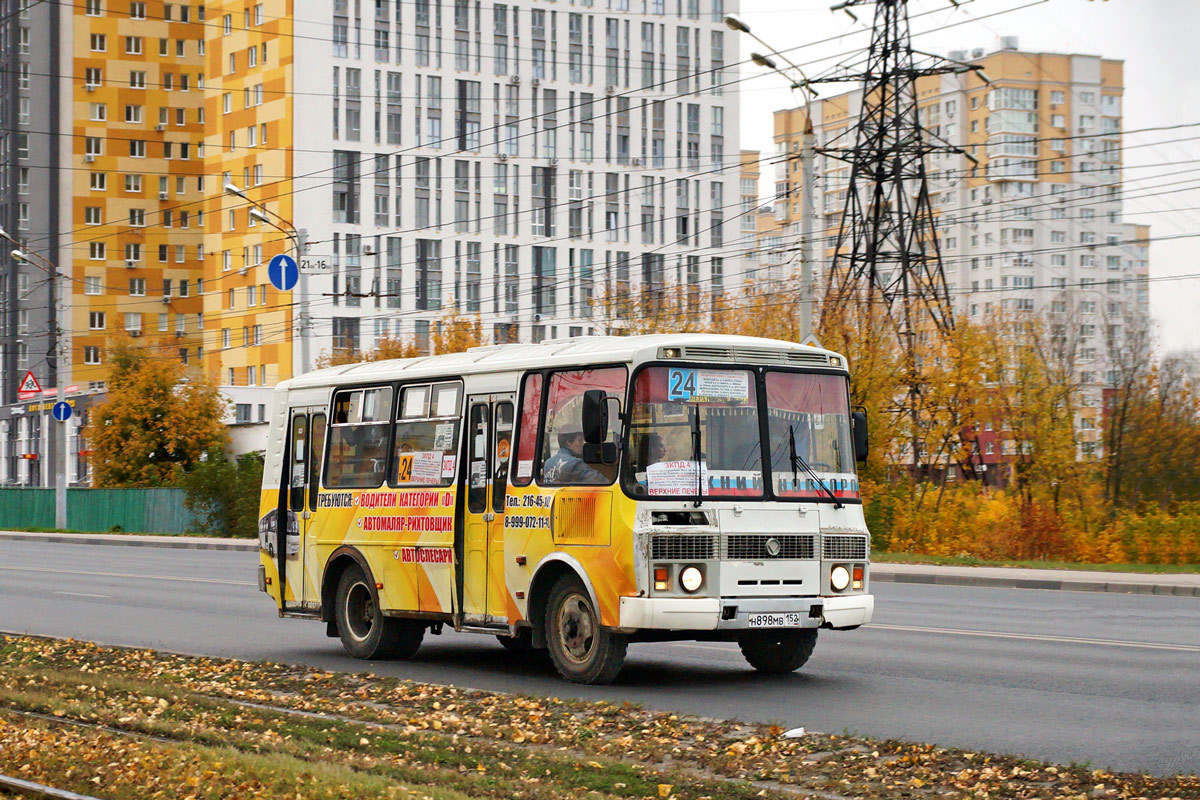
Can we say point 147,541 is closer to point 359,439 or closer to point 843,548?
point 359,439

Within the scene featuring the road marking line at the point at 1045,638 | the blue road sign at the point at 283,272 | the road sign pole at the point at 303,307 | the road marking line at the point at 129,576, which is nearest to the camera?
the road marking line at the point at 1045,638

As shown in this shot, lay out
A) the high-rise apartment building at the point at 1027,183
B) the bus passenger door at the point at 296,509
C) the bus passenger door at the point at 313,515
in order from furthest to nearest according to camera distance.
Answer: the high-rise apartment building at the point at 1027,183, the bus passenger door at the point at 296,509, the bus passenger door at the point at 313,515

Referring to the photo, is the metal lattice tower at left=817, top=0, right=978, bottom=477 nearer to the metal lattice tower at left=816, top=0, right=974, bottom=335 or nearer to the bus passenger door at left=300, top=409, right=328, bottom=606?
the metal lattice tower at left=816, top=0, right=974, bottom=335

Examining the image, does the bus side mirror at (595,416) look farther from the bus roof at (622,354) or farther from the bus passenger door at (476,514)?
the bus passenger door at (476,514)

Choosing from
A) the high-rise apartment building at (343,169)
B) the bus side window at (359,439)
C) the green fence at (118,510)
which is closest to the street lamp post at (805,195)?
the bus side window at (359,439)

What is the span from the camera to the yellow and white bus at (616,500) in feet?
40.8

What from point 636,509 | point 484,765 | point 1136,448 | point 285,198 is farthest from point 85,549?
point 285,198

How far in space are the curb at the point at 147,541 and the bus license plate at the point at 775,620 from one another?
30.9m

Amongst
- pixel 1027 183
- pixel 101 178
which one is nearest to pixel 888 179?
pixel 101 178

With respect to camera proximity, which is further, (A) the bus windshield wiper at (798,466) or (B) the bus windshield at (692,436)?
(A) the bus windshield wiper at (798,466)

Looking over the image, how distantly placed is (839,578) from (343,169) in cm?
8390

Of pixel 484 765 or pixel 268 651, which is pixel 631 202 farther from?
pixel 484 765

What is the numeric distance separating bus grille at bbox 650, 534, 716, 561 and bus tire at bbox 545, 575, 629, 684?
0.75m

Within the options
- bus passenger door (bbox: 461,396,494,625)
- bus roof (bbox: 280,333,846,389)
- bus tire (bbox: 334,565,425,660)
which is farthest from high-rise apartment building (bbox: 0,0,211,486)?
bus passenger door (bbox: 461,396,494,625)
